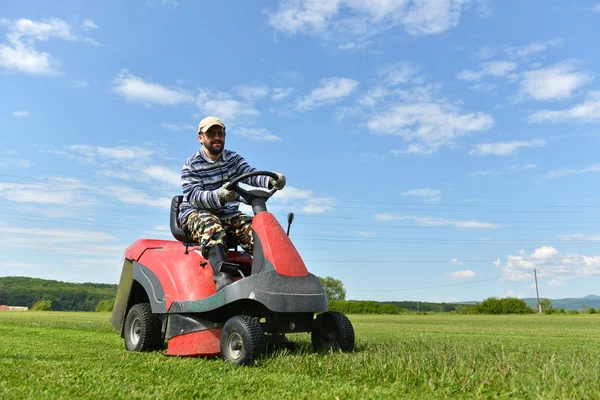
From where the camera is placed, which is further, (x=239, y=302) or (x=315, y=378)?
(x=239, y=302)

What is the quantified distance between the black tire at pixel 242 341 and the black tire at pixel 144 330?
138 cm

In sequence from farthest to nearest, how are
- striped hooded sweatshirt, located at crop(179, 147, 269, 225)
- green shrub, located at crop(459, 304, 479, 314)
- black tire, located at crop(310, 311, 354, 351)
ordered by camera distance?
green shrub, located at crop(459, 304, 479, 314) → striped hooded sweatshirt, located at crop(179, 147, 269, 225) → black tire, located at crop(310, 311, 354, 351)

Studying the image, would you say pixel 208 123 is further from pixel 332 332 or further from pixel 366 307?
pixel 366 307

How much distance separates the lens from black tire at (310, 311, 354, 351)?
161 inches

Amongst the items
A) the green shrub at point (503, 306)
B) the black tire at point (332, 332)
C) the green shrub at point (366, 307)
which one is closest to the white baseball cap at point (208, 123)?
the black tire at point (332, 332)

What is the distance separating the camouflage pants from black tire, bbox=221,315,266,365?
2.61 feet

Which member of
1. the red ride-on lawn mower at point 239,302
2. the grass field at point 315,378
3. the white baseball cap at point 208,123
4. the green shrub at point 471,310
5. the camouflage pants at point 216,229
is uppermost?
the white baseball cap at point 208,123

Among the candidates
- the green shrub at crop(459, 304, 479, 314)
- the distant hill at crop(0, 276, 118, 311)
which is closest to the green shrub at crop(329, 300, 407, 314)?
the green shrub at crop(459, 304, 479, 314)

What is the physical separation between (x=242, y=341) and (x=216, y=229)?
1089 mm

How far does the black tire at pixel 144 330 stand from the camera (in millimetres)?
4926

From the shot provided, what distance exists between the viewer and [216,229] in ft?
14.3

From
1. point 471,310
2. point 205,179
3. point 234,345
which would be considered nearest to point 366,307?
point 471,310

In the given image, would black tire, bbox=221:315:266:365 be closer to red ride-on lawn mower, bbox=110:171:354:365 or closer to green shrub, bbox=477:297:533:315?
red ride-on lawn mower, bbox=110:171:354:365

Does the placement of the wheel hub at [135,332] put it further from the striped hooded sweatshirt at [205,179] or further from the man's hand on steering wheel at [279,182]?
the man's hand on steering wheel at [279,182]
